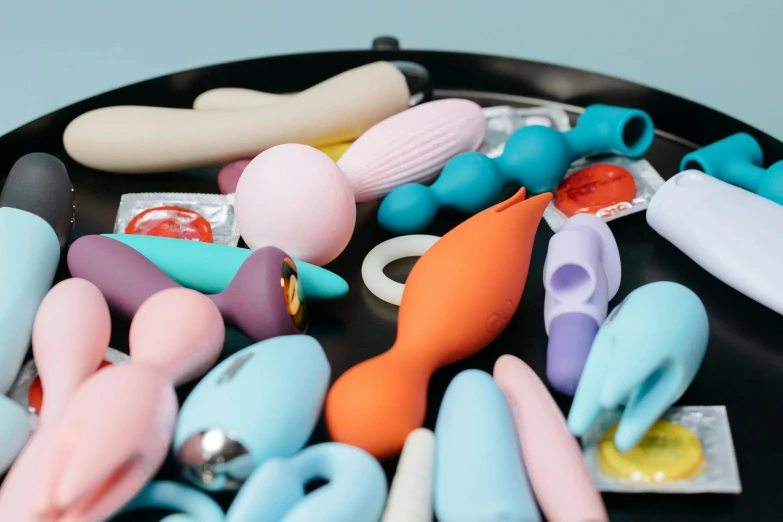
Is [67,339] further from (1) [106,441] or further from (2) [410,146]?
(2) [410,146]

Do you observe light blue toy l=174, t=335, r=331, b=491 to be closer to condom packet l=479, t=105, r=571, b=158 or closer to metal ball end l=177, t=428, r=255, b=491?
metal ball end l=177, t=428, r=255, b=491

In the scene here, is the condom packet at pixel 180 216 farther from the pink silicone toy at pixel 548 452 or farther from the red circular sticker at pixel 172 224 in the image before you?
the pink silicone toy at pixel 548 452

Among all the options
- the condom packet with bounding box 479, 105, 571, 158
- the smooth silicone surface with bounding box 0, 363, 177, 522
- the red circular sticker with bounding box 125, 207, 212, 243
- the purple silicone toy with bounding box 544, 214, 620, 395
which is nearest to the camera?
the smooth silicone surface with bounding box 0, 363, 177, 522

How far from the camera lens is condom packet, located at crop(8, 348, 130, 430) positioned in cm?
44

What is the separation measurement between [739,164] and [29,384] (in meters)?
0.47

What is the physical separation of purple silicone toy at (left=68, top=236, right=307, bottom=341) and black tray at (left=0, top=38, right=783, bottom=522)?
0.10ft

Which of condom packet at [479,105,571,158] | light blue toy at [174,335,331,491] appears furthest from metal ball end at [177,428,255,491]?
condom packet at [479,105,571,158]

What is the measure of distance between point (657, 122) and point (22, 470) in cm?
52

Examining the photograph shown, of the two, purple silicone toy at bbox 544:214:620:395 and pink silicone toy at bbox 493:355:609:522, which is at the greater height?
purple silicone toy at bbox 544:214:620:395

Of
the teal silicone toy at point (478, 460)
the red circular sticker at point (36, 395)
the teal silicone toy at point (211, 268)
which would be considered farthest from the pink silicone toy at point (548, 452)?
the red circular sticker at point (36, 395)

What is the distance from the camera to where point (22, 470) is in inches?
14.1

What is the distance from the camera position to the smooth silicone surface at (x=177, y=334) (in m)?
0.41

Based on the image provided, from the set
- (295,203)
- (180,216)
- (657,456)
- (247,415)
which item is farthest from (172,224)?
(657,456)

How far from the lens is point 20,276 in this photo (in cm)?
47
